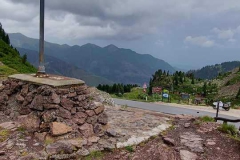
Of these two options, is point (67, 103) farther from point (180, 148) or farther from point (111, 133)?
point (180, 148)

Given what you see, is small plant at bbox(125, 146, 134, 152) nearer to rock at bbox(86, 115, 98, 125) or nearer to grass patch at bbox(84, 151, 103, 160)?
grass patch at bbox(84, 151, 103, 160)

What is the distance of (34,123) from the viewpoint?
6262 mm

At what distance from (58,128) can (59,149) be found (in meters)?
0.64

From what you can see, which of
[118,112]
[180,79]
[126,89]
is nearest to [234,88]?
[180,79]

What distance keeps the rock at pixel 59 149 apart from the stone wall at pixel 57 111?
15.1 inches

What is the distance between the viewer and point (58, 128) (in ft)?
19.8

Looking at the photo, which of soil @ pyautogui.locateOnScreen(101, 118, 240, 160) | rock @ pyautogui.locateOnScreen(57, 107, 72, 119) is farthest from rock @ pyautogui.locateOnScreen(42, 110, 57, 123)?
soil @ pyautogui.locateOnScreen(101, 118, 240, 160)

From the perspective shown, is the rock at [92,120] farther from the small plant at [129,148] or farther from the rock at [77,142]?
the small plant at [129,148]

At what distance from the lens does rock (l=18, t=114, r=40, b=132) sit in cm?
621

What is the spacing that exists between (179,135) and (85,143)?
2667 millimetres

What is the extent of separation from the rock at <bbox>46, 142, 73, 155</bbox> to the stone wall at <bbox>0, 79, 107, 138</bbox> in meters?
0.38

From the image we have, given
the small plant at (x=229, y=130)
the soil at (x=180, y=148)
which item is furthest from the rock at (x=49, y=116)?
the small plant at (x=229, y=130)

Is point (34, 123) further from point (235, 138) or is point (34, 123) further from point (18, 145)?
point (235, 138)

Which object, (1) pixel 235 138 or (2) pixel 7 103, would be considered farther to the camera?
(2) pixel 7 103
